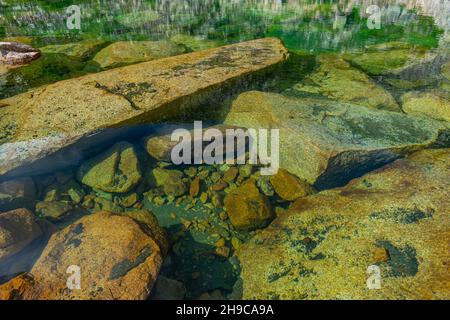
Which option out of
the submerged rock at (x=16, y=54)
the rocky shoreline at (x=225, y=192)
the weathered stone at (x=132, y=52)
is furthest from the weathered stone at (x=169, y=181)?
the submerged rock at (x=16, y=54)

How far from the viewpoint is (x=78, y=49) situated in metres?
6.74

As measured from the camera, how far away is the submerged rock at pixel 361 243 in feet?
9.20

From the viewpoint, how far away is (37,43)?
736 centimetres

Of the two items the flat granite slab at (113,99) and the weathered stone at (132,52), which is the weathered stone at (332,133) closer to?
the flat granite slab at (113,99)

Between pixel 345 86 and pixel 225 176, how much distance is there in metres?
2.47

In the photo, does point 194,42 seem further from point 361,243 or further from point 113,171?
point 361,243

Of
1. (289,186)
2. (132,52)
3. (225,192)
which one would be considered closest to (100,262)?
(225,192)

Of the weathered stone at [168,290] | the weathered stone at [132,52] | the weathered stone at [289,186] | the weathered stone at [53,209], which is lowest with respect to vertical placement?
the weathered stone at [168,290]

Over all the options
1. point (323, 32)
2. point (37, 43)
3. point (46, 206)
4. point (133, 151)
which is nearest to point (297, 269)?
point (133, 151)

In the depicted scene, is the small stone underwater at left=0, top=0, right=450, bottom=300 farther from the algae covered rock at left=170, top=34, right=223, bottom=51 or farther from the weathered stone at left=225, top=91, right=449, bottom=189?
the algae covered rock at left=170, top=34, right=223, bottom=51

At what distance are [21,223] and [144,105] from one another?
183cm

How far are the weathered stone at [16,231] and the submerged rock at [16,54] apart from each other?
12.2 ft

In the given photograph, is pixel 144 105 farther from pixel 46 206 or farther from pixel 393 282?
pixel 393 282

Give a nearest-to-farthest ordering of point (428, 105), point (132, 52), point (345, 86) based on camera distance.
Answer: point (428, 105)
point (345, 86)
point (132, 52)
